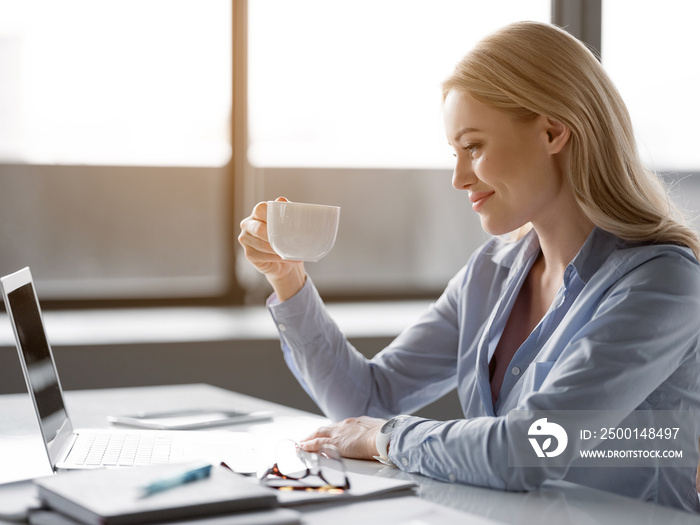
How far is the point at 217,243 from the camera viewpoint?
3.24 meters

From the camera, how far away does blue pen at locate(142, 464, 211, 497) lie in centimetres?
88

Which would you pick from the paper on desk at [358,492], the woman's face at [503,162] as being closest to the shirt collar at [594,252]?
the woman's face at [503,162]

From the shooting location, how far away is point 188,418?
5.34 ft

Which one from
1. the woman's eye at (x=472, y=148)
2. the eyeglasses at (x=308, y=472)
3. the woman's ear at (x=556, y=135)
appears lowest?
the eyeglasses at (x=308, y=472)

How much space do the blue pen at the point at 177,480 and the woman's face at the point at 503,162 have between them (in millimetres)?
730

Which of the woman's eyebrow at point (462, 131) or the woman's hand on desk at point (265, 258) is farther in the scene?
the woman's hand on desk at point (265, 258)

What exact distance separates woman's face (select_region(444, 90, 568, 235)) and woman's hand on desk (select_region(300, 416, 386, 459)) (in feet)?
1.35

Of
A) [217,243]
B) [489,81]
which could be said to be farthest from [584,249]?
[217,243]

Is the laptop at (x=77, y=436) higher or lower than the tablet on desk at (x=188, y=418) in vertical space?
higher

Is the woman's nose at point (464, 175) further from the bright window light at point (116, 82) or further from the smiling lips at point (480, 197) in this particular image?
the bright window light at point (116, 82)

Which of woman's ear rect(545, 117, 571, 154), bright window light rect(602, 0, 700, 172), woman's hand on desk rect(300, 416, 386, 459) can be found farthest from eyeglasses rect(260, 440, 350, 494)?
bright window light rect(602, 0, 700, 172)

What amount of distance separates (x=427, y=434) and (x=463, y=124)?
1.78ft

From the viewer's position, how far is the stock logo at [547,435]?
3.61 feet

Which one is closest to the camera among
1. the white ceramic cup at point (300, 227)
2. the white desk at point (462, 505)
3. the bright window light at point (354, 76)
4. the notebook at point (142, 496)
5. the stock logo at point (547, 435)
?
the notebook at point (142, 496)
